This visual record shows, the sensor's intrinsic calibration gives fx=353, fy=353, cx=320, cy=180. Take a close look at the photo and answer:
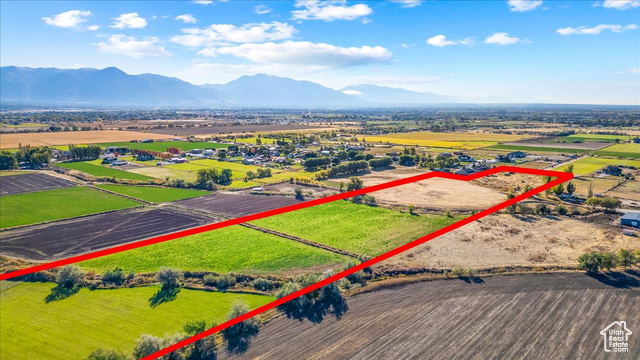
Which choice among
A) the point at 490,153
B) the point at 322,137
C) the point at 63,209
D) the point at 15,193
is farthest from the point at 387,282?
the point at 322,137

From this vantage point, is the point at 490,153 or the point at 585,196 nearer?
the point at 585,196

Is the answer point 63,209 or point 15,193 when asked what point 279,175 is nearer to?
point 63,209

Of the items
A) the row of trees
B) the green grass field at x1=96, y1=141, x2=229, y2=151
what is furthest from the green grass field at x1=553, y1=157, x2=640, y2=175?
the green grass field at x1=96, y1=141, x2=229, y2=151

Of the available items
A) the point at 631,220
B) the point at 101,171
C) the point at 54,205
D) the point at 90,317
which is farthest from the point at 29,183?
the point at 631,220

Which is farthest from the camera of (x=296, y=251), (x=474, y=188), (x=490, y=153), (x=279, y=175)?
(x=490, y=153)

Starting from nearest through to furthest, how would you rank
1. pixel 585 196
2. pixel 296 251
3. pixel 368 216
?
1. pixel 296 251
2. pixel 368 216
3. pixel 585 196

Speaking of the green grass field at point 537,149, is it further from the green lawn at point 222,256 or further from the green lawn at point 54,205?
the green lawn at point 54,205

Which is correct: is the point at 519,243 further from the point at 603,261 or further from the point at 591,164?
the point at 591,164
